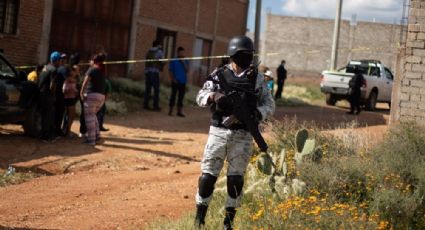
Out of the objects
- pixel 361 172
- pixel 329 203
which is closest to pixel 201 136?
pixel 361 172

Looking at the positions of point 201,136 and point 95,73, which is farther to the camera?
point 201,136

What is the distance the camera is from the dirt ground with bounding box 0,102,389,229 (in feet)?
22.8

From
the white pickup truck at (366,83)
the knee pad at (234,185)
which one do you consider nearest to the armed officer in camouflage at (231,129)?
the knee pad at (234,185)

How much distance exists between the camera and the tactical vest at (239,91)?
5.68 m

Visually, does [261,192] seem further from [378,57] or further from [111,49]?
[378,57]

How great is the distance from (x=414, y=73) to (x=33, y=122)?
22.3 feet

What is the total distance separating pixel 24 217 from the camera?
268 inches

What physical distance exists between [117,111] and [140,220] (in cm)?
962

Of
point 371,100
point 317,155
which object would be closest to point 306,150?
point 317,155

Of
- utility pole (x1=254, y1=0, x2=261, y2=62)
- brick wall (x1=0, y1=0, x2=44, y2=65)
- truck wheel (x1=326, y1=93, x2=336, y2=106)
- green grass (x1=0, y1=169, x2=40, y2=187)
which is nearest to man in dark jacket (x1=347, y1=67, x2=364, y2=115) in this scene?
utility pole (x1=254, y1=0, x2=261, y2=62)

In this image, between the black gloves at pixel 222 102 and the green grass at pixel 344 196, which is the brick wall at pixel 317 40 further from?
the black gloves at pixel 222 102

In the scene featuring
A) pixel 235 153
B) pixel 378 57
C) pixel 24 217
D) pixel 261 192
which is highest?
pixel 378 57

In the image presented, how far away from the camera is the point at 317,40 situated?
5231 centimetres

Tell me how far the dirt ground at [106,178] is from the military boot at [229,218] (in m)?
1.19
